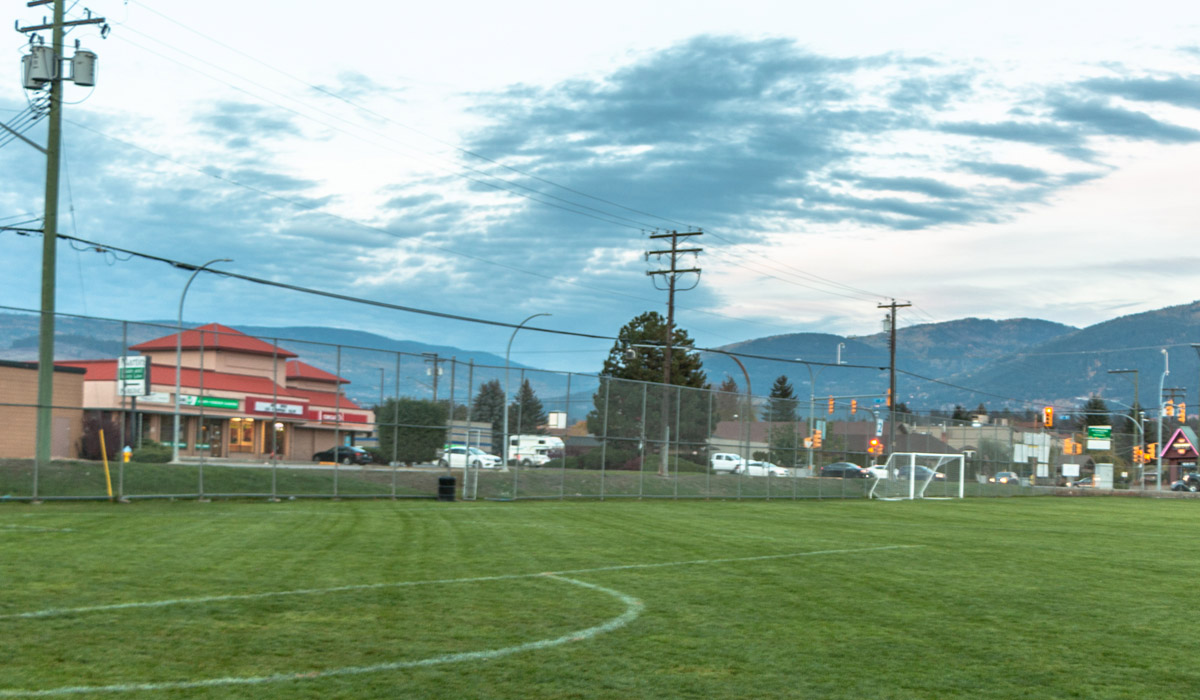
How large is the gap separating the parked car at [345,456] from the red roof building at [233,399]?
194 mm

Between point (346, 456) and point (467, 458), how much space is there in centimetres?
360

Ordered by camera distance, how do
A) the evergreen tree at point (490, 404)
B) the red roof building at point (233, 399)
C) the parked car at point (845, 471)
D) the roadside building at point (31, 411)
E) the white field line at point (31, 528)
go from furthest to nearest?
1. the parked car at point (845, 471)
2. the evergreen tree at point (490, 404)
3. the red roof building at point (233, 399)
4. the roadside building at point (31, 411)
5. the white field line at point (31, 528)

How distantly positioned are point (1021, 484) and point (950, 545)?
43027 millimetres

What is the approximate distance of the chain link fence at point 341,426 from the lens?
828 inches

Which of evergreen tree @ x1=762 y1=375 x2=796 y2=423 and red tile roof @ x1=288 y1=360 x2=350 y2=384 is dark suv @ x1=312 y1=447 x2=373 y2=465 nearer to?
red tile roof @ x1=288 y1=360 x2=350 y2=384

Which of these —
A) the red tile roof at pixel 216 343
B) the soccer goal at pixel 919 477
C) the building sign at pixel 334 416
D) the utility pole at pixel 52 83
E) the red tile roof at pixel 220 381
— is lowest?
the soccer goal at pixel 919 477

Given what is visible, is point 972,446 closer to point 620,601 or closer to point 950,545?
point 950,545

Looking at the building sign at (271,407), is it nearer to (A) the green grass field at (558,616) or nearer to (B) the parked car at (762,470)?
(A) the green grass field at (558,616)

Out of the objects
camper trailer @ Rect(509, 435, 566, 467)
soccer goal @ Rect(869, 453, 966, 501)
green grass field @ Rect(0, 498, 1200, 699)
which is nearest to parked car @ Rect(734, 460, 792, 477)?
soccer goal @ Rect(869, 453, 966, 501)

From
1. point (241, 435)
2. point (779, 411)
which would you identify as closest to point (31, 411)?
point (241, 435)

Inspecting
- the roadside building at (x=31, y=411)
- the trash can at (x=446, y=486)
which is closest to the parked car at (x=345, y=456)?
the trash can at (x=446, y=486)

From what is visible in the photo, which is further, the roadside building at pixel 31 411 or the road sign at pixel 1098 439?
the road sign at pixel 1098 439

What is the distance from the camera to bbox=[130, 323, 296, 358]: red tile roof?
21.8 m

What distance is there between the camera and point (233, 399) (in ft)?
77.6
